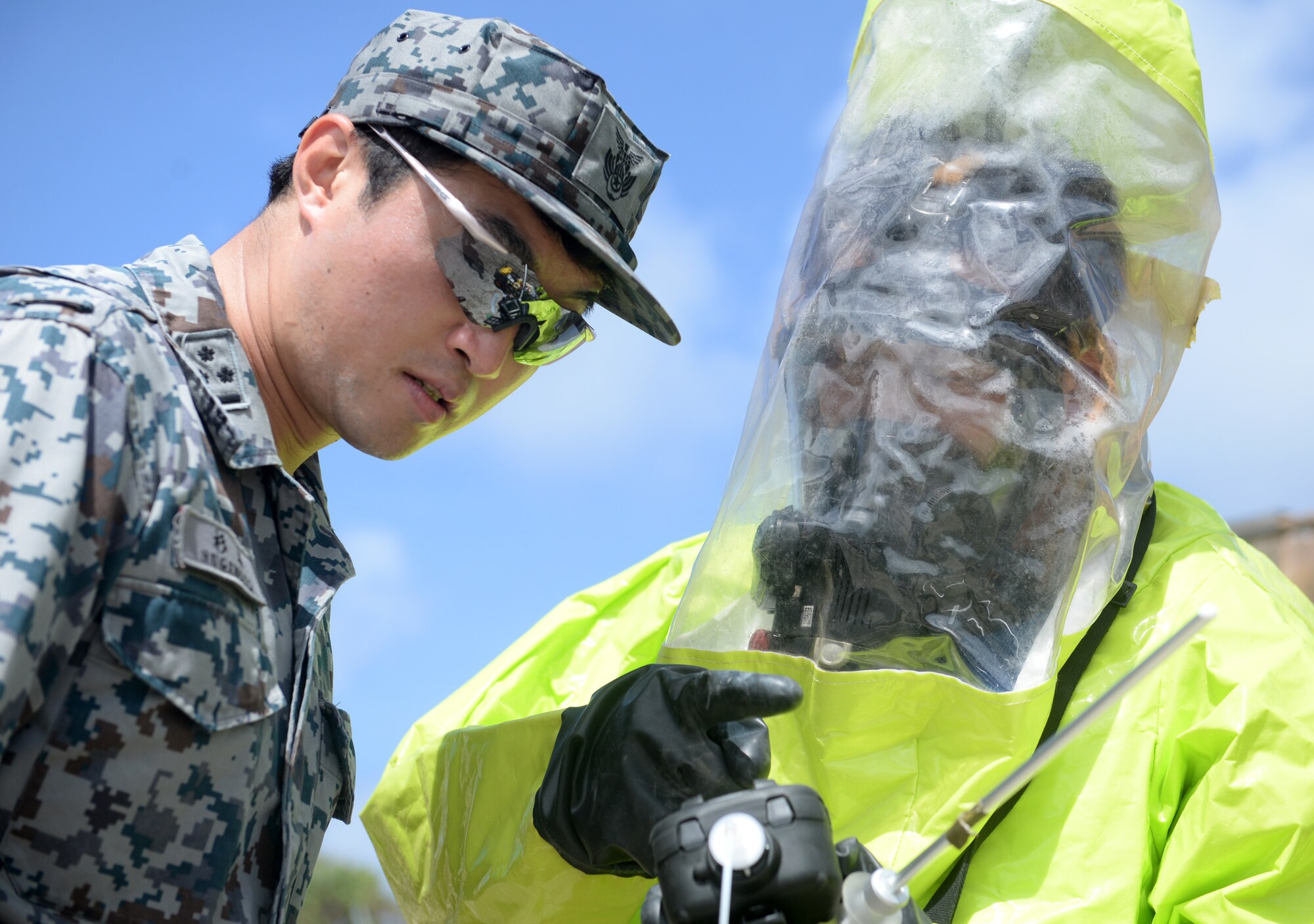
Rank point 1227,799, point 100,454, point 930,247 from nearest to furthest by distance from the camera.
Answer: point 100,454 < point 1227,799 < point 930,247

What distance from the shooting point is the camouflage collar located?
1.71 meters

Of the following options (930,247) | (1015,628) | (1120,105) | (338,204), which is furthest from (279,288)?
(1120,105)

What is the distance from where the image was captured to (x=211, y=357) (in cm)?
178

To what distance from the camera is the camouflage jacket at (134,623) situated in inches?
54.4

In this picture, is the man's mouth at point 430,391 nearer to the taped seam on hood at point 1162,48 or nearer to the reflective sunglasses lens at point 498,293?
the reflective sunglasses lens at point 498,293

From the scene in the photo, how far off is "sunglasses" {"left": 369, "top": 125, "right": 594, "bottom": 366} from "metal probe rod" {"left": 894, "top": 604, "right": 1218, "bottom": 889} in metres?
1.05

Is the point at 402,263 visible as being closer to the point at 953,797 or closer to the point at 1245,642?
the point at 953,797

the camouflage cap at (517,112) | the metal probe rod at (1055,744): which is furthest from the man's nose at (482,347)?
the metal probe rod at (1055,744)

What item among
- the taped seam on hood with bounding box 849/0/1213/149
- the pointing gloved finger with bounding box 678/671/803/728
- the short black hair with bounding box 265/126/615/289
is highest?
the taped seam on hood with bounding box 849/0/1213/149

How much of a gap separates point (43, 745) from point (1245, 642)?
1831 millimetres

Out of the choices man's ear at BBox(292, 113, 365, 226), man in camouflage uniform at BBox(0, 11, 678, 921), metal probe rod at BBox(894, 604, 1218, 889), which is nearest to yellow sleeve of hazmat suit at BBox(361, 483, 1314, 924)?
man in camouflage uniform at BBox(0, 11, 678, 921)

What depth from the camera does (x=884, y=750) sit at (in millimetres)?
2090

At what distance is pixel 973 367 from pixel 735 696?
32.0 inches

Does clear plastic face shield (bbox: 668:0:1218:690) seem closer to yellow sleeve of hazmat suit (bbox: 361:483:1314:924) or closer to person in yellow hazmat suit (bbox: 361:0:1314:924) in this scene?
person in yellow hazmat suit (bbox: 361:0:1314:924)
